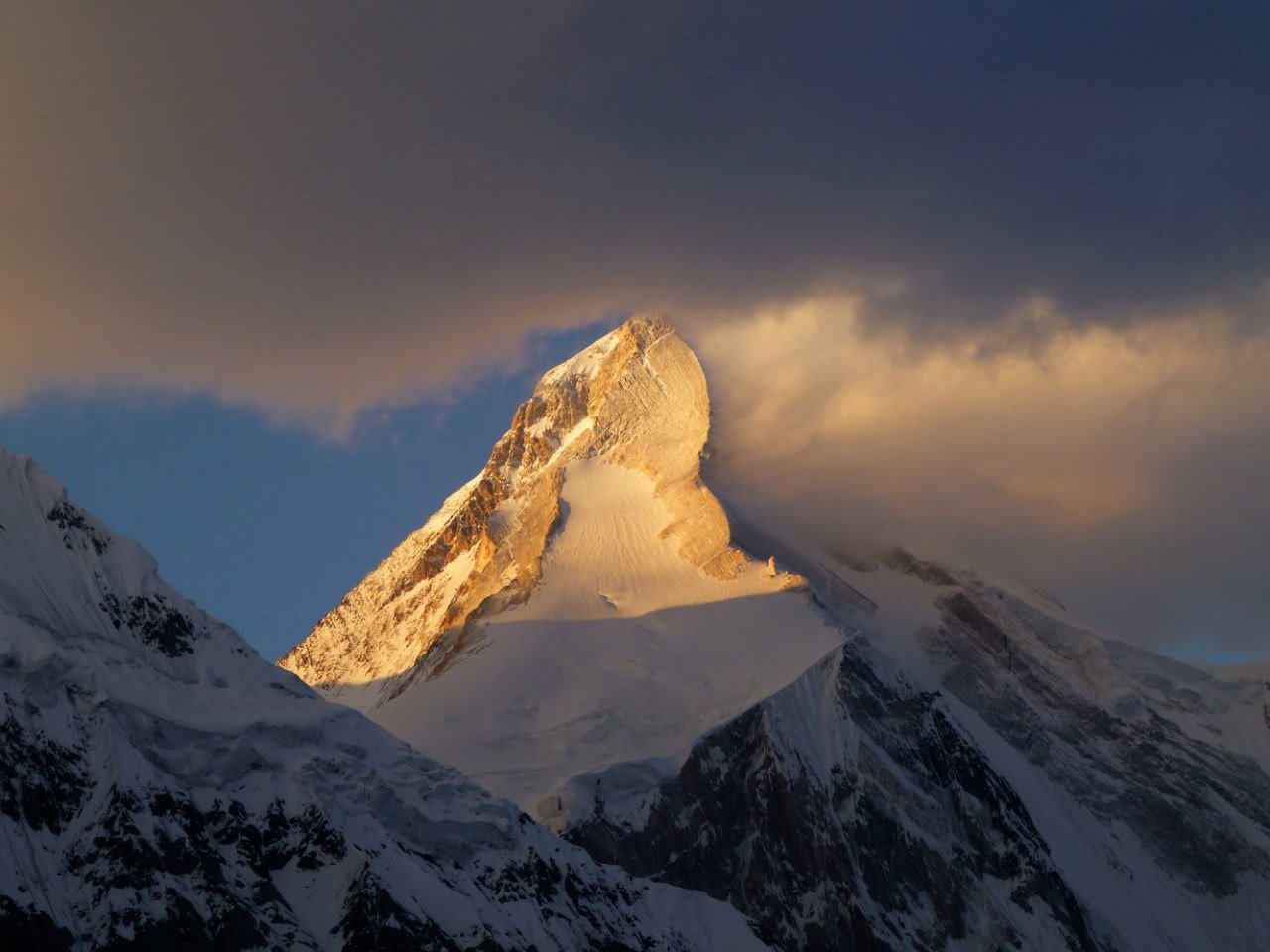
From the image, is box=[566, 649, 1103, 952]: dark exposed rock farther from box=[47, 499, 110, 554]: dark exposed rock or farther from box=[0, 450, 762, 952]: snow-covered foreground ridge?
box=[47, 499, 110, 554]: dark exposed rock

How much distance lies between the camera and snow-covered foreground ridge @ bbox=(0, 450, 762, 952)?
109 meters

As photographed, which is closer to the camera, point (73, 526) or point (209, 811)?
point (209, 811)

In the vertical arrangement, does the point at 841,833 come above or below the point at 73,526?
below

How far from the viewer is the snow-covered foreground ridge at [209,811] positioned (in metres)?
109

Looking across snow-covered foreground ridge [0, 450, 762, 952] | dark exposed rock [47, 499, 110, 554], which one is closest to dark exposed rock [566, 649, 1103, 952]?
snow-covered foreground ridge [0, 450, 762, 952]

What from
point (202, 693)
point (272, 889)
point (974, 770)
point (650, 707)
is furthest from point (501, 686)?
point (272, 889)

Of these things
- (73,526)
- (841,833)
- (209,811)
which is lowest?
(209,811)

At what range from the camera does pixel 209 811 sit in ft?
394

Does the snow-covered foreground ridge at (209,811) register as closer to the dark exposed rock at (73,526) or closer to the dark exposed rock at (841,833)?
the dark exposed rock at (73,526)

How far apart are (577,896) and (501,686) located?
61359mm

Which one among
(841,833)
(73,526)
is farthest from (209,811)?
(841,833)

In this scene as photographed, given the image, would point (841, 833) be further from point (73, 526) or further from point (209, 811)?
point (73, 526)

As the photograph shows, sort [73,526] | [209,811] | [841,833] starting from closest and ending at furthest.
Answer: [209,811], [73,526], [841,833]

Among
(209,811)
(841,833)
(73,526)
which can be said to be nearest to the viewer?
(209,811)
